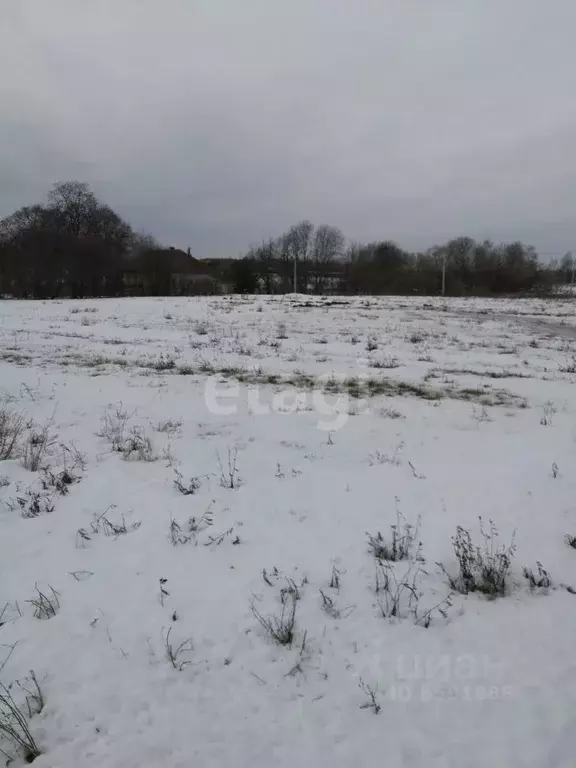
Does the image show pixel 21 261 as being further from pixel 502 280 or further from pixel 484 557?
pixel 502 280

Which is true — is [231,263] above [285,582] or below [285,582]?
above

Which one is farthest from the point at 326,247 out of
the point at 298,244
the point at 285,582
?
the point at 285,582

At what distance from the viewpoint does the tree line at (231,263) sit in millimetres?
41594

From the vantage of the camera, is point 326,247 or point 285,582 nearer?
point 285,582

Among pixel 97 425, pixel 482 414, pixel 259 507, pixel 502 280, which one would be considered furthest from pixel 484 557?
pixel 502 280

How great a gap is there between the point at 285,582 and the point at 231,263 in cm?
6057

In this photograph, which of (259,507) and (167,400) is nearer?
(259,507)

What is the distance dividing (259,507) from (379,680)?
6.30ft

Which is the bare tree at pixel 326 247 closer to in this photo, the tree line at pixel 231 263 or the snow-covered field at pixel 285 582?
the tree line at pixel 231 263

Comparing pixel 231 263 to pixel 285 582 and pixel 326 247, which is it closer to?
pixel 326 247

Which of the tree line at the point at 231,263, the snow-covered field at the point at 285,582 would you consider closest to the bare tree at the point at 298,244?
the tree line at the point at 231,263

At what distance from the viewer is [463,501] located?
4.10 meters

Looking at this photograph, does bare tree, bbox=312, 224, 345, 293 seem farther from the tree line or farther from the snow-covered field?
the snow-covered field

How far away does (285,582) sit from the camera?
308 centimetres
